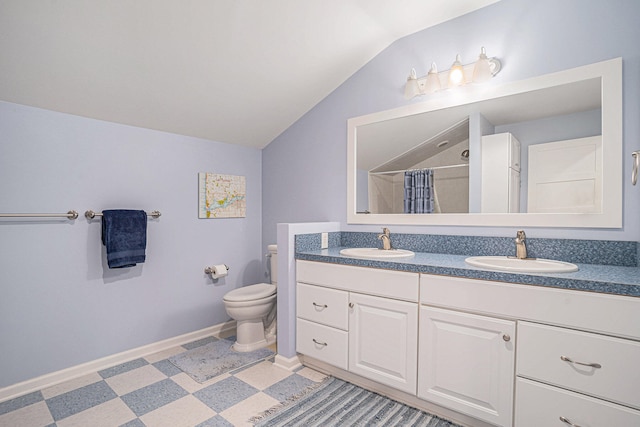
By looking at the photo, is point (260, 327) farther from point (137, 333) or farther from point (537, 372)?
point (537, 372)

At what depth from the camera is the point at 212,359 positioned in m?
2.32

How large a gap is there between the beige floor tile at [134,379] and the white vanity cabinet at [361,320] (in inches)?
37.6

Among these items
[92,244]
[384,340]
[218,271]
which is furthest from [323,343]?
[92,244]

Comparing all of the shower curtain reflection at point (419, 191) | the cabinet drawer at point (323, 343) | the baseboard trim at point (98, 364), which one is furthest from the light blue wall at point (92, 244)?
the shower curtain reflection at point (419, 191)

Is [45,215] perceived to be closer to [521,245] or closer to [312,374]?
[312,374]

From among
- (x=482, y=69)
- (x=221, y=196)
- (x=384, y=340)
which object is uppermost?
(x=482, y=69)

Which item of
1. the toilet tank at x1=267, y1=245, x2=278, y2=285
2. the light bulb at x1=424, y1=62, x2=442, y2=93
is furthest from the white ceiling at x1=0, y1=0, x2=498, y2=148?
the toilet tank at x1=267, y1=245, x2=278, y2=285

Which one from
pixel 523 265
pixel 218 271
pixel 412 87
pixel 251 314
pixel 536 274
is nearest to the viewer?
pixel 536 274

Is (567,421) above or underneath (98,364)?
above

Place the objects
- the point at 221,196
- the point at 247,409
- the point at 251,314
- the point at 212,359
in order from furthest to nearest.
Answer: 1. the point at 221,196
2. the point at 251,314
3. the point at 212,359
4. the point at 247,409

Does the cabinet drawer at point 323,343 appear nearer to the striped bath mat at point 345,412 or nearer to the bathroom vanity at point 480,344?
the bathroom vanity at point 480,344

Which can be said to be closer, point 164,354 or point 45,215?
point 45,215

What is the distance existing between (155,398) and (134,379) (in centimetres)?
33

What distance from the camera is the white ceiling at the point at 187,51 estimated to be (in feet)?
5.22
